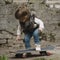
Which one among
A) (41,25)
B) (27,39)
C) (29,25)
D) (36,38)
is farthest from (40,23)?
(27,39)

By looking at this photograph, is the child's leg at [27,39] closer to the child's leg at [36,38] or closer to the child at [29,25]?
the child at [29,25]

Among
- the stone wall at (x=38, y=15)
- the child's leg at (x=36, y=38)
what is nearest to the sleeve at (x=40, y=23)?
the child's leg at (x=36, y=38)

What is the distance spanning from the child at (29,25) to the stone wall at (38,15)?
12.0 inches

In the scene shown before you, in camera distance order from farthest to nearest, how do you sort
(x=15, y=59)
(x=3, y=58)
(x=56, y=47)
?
(x=56, y=47) → (x=15, y=59) → (x=3, y=58)

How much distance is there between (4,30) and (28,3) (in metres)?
1.01

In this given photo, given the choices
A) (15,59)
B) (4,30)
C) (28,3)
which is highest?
(28,3)

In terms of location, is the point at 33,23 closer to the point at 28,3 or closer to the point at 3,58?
the point at 28,3

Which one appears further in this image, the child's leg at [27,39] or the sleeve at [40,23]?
the child's leg at [27,39]

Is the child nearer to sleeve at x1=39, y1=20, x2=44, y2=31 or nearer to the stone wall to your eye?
sleeve at x1=39, y1=20, x2=44, y2=31

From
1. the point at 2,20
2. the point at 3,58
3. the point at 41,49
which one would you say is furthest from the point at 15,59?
the point at 3,58

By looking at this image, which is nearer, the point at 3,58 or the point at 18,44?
the point at 3,58

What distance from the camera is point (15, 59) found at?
29.8 ft

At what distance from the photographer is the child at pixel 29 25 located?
9.44m

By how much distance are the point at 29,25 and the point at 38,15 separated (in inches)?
20.4
